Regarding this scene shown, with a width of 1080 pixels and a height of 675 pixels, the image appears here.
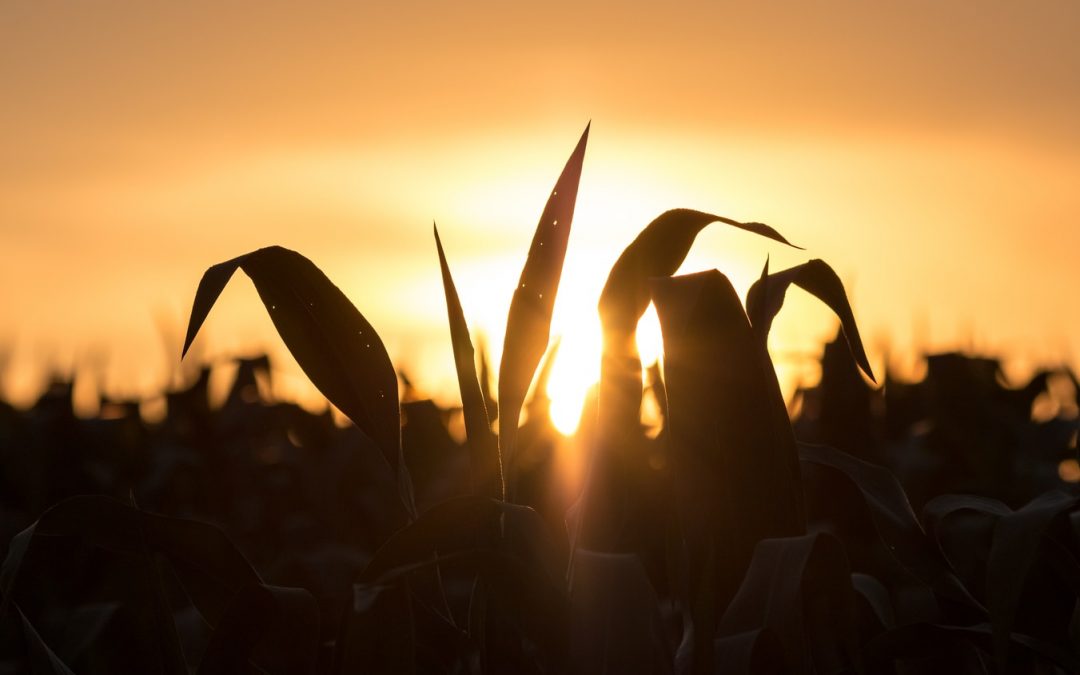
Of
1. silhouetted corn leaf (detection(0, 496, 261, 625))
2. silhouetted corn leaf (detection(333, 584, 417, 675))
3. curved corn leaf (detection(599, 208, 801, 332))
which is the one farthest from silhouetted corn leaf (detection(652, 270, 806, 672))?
silhouetted corn leaf (detection(0, 496, 261, 625))

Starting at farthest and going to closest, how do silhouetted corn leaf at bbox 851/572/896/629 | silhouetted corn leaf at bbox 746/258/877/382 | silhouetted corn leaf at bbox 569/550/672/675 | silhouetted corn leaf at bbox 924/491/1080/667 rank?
silhouetted corn leaf at bbox 851/572/896/629 < silhouetted corn leaf at bbox 746/258/877/382 < silhouetted corn leaf at bbox 924/491/1080/667 < silhouetted corn leaf at bbox 569/550/672/675

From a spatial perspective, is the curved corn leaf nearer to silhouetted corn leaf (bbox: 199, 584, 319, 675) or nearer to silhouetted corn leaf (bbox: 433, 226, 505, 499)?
silhouetted corn leaf (bbox: 433, 226, 505, 499)

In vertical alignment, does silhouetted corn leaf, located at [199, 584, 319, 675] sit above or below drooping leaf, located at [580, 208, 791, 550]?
below

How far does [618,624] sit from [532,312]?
0.32 m

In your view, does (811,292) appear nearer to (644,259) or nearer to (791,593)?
(644,259)

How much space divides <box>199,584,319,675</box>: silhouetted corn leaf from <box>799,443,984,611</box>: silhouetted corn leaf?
52 centimetres

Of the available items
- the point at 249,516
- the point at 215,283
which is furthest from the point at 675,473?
the point at 249,516

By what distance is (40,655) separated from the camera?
117 cm

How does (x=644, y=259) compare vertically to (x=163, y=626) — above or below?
above

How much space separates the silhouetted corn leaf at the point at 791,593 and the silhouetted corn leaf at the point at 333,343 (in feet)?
1.13

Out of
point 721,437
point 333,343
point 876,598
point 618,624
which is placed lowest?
point 876,598

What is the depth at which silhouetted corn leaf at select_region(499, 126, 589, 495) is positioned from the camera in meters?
1.14

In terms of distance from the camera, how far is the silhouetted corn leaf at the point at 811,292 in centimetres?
117

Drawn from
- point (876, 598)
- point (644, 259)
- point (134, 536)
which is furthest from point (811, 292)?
point (134, 536)
